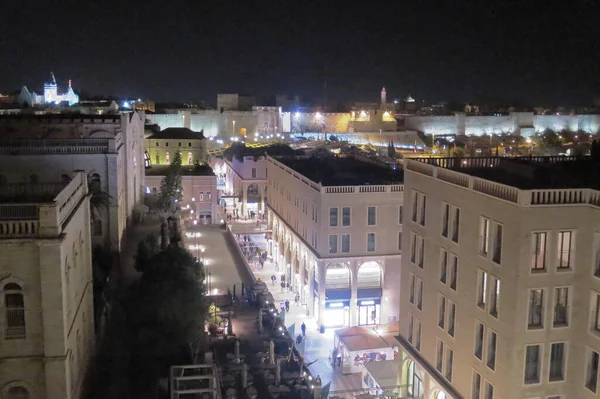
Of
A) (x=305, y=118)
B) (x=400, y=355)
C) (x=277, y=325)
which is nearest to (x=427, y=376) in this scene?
(x=400, y=355)

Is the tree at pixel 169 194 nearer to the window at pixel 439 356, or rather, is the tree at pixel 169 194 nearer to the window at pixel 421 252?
the window at pixel 421 252

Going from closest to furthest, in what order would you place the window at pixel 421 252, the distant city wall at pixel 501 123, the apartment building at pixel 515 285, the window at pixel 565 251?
1. the apartment building at pixel 515 285
2. the window at pixel 565 251
3. the window at pixel 421 252
4. the distant city wall at pixel 501 123

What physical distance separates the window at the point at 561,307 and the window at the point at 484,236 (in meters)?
2.34

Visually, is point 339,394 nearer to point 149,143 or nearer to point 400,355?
point 400,355

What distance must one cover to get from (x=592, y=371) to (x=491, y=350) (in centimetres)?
278

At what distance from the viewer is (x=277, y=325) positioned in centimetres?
2950

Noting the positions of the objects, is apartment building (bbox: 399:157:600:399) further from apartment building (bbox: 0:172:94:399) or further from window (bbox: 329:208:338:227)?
window (bbox: 329:208:338:227)

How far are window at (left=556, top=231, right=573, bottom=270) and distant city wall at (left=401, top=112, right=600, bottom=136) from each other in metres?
135

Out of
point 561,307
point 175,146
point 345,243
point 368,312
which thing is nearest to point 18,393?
point 561,307

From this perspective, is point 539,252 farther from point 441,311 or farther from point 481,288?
point 441,311

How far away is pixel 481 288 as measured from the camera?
19922mm

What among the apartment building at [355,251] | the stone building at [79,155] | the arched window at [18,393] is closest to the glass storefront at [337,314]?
the apartment building at [355,251]

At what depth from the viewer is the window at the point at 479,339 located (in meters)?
19.8

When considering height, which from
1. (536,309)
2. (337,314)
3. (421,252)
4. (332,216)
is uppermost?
(421,252)
